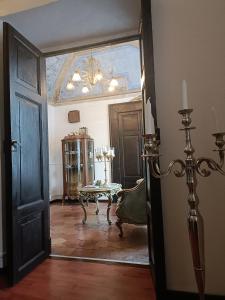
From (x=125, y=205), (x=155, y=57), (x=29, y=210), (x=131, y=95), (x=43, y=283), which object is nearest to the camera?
(x=155, y=57)

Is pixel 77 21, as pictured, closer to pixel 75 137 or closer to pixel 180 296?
pixel 180 296

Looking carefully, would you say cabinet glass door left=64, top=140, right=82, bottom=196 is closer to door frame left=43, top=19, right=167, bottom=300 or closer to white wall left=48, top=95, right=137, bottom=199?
white wall left=48, top=95, right=137, bottom=199

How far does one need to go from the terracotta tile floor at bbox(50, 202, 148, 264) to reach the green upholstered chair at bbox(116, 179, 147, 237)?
0.94ft

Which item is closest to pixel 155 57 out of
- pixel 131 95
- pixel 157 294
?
pixel 157 294

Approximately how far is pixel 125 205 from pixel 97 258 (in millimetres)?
814

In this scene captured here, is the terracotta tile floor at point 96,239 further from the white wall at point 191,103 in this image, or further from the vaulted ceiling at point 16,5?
the vaulted ceiling at point 16,5

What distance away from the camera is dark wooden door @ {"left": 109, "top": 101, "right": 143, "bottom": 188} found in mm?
5516

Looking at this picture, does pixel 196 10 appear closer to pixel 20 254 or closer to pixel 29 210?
pixel 29 210

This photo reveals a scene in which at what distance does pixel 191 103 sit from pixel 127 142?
3.97 meters

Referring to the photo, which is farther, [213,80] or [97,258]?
[97,258]

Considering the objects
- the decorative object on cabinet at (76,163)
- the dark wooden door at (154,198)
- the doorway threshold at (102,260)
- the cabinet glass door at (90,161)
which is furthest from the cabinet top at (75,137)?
the dark wooden door at (154,198)

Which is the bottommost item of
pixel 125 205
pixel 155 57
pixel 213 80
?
pixel 125 205

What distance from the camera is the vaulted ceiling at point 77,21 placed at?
2.05 meters

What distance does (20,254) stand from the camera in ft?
6.53
